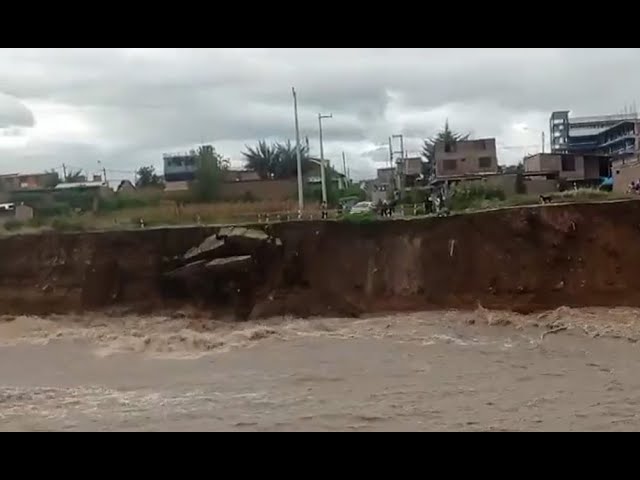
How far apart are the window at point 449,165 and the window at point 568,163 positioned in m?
6.60

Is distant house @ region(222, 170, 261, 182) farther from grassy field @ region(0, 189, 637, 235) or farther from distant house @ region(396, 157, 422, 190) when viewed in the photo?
distant house @ region(396, 157, 422, 190)

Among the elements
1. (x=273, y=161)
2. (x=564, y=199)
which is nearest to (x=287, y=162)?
(x=273, y=161)

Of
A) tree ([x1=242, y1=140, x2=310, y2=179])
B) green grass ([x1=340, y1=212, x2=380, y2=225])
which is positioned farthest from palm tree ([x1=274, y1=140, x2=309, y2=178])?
green grass ([x1=340, y1=212, x2=380, y2=225])

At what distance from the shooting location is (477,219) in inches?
653

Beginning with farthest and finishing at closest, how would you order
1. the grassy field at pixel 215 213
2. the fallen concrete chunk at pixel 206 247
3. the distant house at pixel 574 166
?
the distant house at pixel 574 166, the grassy field at pixel 215 213, the fallen concrete chunk at pixel 206 247

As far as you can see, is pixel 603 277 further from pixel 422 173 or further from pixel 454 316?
pixel 422 173

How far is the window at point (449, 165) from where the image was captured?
41.6 m

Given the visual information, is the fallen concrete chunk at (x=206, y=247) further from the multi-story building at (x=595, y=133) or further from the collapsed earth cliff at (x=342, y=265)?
the multi-story building at (x=595, y=133)

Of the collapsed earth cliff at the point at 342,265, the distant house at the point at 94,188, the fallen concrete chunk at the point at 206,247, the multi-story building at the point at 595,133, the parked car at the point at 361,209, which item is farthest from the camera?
the multi-story building at the point at 595,133

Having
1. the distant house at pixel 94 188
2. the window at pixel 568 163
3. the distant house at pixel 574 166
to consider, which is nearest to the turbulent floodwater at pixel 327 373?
the distant house at pixel 94 188

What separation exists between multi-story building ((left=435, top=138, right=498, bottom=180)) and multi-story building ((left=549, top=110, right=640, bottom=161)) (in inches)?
228

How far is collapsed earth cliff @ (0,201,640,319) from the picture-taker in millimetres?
15875

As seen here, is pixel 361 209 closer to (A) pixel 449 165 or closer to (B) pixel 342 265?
(B) pixel 342 265

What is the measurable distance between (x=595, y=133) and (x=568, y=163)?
62.3 feet
